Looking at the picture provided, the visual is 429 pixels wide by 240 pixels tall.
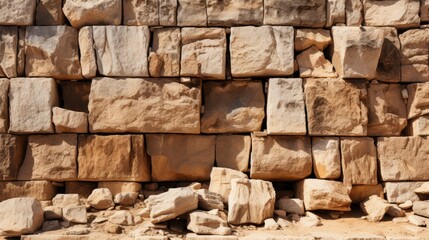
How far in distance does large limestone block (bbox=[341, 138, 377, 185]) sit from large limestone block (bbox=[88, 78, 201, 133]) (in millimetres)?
2085

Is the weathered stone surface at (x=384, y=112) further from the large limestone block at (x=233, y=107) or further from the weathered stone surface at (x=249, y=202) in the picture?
the weathered stone surface at (x=249, y=202)

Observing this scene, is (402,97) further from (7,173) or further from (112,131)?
(7,173)

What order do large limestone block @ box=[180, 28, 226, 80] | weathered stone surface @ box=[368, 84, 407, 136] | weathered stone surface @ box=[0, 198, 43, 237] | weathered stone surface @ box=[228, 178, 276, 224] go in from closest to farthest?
1. weathered stone surface @ box=[0, 198, 43, 237]
2. weathered stone surface @ box=[228, 178, 276, 224]
3. large limestone block @ box=[180, 28, 226, 80]
4. weathered stone surface @ box=[368, 84, 407, 136]

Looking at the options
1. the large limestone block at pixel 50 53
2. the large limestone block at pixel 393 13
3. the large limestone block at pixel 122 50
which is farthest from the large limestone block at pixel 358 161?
the large limestone block at pixel 50 53

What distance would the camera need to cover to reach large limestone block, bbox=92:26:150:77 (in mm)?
5688

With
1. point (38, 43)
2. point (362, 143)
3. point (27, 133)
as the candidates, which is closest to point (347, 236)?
point (362, 143)

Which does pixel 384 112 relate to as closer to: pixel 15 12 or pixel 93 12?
pixel 93 12

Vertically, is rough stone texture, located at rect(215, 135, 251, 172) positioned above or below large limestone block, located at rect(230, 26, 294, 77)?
below

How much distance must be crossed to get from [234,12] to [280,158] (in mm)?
2188

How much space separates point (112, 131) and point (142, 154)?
0.53 meters

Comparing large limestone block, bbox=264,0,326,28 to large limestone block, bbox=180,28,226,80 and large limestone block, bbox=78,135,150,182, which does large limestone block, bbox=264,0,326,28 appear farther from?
large limestone block, bbox=78,135,150,182

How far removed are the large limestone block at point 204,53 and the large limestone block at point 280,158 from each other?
3.76 ft

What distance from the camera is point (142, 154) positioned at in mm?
5664

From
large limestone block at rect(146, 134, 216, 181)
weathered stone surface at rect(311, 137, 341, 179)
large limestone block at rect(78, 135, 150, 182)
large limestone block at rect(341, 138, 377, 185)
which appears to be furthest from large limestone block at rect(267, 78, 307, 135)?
large limestone block at rect(78, 135, 150, 182)
